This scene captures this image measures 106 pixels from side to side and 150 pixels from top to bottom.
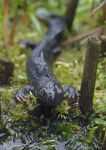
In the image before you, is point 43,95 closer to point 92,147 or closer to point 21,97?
point 21,97

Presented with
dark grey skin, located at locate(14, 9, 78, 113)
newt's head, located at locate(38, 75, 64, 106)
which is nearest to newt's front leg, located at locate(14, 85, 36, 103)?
dark grey skin, located at locate(14, 9, 78, 113)

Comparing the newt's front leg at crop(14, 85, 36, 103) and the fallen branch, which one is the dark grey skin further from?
the fallen branch

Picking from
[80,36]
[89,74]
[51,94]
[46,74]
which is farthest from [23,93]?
[80,36]

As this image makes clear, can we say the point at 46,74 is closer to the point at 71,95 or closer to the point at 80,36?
the point at 71,95

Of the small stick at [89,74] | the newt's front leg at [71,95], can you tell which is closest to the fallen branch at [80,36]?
the newt's front leg at [71,95]

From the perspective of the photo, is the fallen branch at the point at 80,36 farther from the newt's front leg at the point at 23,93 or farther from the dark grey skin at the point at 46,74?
the newt's front leg at the point at 23,93

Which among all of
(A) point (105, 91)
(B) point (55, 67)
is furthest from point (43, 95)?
(B) point (55, 67)

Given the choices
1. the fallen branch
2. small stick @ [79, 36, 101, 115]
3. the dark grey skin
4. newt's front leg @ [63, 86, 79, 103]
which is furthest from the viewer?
the fallen branch
